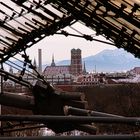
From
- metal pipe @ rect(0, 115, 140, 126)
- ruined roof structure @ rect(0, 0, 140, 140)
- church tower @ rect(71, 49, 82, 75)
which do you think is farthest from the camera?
church tower @ rect(71, 49, 82, 75)

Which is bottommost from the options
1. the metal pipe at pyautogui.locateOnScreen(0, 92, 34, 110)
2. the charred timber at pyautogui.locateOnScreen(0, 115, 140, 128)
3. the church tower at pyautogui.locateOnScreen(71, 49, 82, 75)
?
the charred timber at pyautogui.locateOnScreen(0, 115, 140, 128)

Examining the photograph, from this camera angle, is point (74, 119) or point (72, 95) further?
point (72, 95)

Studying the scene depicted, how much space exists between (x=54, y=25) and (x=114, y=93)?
62.8 metres

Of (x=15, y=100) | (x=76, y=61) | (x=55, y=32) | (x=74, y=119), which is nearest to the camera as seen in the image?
(x=74, y=119)

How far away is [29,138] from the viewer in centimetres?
230

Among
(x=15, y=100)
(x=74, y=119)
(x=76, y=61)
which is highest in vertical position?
(x=76, y=61)

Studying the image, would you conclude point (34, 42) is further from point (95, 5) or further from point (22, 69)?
point (95, 5)

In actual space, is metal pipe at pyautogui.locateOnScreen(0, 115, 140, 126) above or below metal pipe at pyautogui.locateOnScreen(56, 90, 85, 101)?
below

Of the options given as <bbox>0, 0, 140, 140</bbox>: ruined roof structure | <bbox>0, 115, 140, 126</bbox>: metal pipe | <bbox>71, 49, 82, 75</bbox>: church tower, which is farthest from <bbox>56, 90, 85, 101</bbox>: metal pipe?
<bbox>71, 49, 82, 75</bbox>: church tower

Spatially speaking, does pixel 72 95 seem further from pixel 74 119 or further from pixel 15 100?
pixel 74 119

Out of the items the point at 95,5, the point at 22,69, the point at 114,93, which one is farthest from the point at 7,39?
the point at 114,93

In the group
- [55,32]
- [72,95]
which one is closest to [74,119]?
[72,95]

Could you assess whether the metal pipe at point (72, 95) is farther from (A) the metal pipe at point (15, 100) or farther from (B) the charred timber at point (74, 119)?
(B) the charred timber at point (74, 119)

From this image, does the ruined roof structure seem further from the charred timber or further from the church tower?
the church tower
